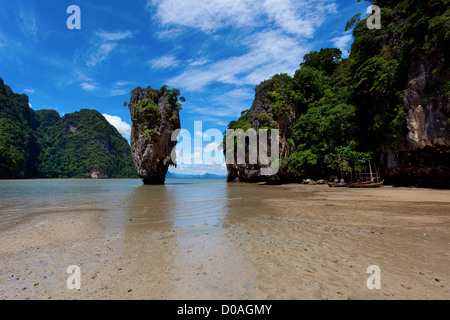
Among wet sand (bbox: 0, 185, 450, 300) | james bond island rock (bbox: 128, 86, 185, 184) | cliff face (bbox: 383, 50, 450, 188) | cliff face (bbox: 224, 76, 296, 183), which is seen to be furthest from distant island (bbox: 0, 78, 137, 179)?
cliff face (bbox: 383, 50, 450, 188)

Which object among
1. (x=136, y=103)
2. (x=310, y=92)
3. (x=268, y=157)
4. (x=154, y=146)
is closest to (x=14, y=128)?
(x=136, y=103)

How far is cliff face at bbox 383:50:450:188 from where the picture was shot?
1384 cm

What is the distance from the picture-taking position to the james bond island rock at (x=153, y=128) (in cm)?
3112

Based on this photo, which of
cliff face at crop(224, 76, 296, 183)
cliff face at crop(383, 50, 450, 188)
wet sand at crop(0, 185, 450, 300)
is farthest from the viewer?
cliff face at crop(224, 76, 296, 183)

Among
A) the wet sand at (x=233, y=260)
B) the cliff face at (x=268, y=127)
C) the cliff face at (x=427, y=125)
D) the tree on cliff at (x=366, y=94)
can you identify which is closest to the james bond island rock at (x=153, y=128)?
the cliff face at (x=268, y=127)

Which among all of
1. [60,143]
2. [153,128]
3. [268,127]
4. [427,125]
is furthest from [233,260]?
[60,143]

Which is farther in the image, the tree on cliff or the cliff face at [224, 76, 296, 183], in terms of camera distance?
the cliff face at [224, 76, 296, 183]

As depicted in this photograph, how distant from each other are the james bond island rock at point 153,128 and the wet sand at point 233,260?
2757cm

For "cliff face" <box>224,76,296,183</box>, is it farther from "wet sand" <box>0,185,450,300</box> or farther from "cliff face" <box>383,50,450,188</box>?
"wet sand" <box>0,185,450,300</box>

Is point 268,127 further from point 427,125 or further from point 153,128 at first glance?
point 153,128

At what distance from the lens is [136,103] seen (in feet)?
108

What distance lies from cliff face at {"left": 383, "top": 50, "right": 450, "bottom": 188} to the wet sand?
13623 mm

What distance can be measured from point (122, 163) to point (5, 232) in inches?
4234
